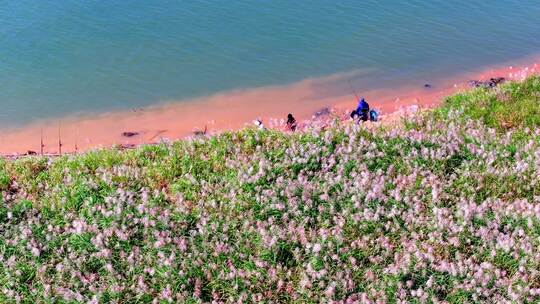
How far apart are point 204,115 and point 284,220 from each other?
10895mm

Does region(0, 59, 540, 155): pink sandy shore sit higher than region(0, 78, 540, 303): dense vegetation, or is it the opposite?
region(0, 59, 540, 155): pink sandy shore

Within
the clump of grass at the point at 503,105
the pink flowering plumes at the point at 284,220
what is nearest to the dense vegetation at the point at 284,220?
the pink flowering plumes at the point at 284,220

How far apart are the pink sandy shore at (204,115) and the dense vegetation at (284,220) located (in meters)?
6.93

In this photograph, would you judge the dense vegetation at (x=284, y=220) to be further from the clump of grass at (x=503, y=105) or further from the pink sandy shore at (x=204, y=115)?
the pink sandy shore at (x=204, y=115)

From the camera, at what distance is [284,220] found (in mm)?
8141

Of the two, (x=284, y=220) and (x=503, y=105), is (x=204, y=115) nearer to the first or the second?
(x=503, y=105)

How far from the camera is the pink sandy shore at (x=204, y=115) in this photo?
17.2m

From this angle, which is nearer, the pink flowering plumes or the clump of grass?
the pink flowering plumes

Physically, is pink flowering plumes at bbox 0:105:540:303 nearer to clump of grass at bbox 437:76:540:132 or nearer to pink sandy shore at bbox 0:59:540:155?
clump of grass at bbox 437:76:540:132

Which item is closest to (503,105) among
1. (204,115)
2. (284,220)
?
(284,220)

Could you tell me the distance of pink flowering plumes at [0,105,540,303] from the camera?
7117 mm

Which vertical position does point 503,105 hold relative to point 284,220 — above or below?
above

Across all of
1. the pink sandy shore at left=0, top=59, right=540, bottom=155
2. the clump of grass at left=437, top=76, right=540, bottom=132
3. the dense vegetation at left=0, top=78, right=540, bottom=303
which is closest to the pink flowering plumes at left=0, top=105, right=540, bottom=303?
the dense vegetation at left=0, top=78, right=540, bottom=303

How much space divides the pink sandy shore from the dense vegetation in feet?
22.7
